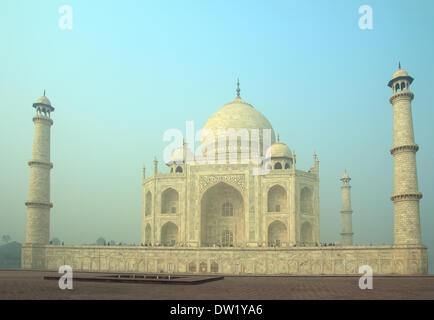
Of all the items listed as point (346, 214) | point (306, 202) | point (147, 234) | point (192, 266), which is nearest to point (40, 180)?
point (147, 234)

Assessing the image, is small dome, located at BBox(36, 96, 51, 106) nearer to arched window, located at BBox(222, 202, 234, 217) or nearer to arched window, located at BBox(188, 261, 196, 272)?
arched window, located at BBox(222, 202, 234, 217)

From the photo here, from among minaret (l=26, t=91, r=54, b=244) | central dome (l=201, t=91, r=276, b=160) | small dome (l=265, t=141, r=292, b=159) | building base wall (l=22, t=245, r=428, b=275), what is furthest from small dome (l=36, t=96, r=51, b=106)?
small dome (l=265, t=141, r=292, b=159)

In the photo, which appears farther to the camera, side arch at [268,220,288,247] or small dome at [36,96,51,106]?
side arch at [268,220,288,247]

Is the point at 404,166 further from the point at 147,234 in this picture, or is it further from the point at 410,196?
the point at 147,234

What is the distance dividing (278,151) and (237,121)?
5.07 metres

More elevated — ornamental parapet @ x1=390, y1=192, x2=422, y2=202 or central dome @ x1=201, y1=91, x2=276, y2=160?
central dome @ x1=201, y1=91, x2=276, y2=160

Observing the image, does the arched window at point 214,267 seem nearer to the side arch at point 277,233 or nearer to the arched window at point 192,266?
the arched window at point 192,266

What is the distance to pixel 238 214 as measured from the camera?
3497 centimetres

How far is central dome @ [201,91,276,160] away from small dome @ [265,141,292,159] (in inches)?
84.7

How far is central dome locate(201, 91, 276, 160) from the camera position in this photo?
38.6 meters

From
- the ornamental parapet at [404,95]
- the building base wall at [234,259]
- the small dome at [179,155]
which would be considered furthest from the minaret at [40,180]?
the ornamental parapet at [404,95]
